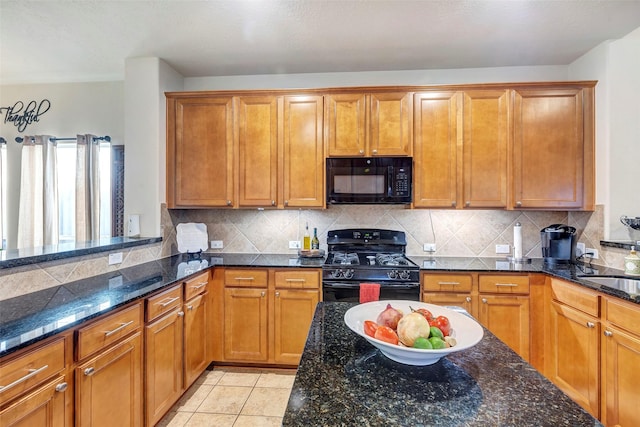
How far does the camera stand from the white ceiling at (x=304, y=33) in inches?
82.0

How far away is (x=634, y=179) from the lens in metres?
2.46

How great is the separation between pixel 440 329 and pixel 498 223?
2.46 m

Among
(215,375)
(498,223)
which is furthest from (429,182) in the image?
(215,375)

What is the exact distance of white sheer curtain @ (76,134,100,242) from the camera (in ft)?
10.6

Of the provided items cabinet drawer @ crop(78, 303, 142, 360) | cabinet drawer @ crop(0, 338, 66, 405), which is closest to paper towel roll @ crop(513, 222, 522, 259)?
cabinet drawer @ crop(78, 303, 142, 360)

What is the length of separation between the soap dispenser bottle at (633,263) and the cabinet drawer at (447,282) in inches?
41.1

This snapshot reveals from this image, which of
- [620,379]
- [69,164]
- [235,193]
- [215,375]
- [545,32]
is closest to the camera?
[620,379]

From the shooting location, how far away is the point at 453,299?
2463mm

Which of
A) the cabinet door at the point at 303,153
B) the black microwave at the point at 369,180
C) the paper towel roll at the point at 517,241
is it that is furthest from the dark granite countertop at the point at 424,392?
the paper towel roll at the point at 517,241

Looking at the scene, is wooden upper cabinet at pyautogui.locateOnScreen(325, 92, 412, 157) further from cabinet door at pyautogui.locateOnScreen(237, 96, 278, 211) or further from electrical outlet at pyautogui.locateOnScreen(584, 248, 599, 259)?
electrical outlet at pyautogui.locateOnScreen(584, 248, 599, 259)

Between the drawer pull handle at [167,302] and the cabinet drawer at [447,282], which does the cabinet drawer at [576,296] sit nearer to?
the cabinet drawer at [447,282]

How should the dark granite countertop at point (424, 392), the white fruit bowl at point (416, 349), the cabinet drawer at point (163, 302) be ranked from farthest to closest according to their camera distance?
the cabinet drawer at point (163, 302)
the white fruit bowl at point (416, 349)
the dark granite countertop at point (424, 392)

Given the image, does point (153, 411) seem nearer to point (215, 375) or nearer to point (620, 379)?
point (215, 375)

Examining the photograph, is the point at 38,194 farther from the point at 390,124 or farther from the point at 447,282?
the point at 447,282
